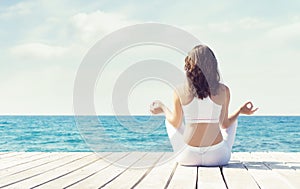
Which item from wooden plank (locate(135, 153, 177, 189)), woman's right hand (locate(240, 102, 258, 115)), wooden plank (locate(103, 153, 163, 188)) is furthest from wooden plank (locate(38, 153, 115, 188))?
woman's right hand (locate(240, 102, 258, 115))

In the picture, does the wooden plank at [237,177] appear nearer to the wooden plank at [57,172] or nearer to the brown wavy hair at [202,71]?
the brown wavy hair at [202,71]

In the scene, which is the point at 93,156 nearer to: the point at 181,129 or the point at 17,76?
the point at 181,129

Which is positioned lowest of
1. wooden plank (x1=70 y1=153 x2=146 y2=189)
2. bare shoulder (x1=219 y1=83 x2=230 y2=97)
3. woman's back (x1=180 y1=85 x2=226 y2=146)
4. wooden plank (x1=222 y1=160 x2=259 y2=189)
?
wooden plank (x1=70 y1=153 x2=146 y2=189)

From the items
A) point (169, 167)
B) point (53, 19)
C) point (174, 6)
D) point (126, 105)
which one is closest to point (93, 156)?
point (126, 105)

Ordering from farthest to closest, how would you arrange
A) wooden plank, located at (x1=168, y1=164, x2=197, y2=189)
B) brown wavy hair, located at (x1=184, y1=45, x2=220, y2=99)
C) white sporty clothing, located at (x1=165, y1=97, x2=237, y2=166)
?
white sporty clothing, located at (x1=165, y1=97, x2=237, y2=166) < brown wavy hair, located at (x1=184, y1=45, x2=220, y2=99) < wooden plank, located at (x1=168, y1=164, x2=197, y2=189)

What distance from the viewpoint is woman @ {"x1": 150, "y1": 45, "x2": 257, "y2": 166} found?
347 centimetres

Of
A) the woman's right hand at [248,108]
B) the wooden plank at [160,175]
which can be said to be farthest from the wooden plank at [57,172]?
the woman's right hand at [248,108]

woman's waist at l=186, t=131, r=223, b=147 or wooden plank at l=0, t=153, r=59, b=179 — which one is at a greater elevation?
woman's waist at l=186, t=131, r=223, b=147

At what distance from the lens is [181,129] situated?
361 centimetres

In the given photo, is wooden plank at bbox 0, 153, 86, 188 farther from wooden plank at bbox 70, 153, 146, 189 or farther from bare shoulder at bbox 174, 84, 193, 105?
bare shoulder at bbox 174, 84, 193, 105

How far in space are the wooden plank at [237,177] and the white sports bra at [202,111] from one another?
444mm

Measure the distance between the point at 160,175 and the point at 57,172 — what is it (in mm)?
887

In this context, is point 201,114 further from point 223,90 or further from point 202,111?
point 223,90

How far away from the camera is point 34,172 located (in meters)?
3.45
